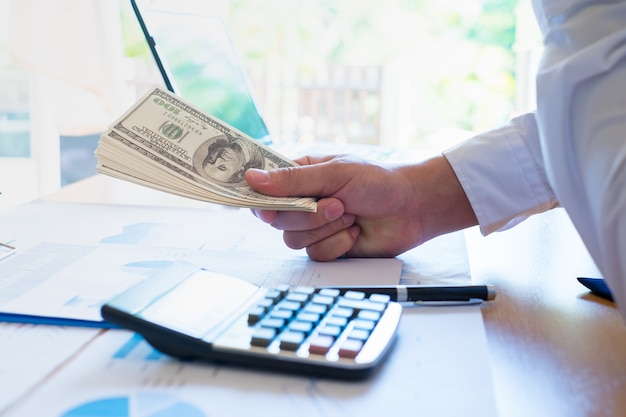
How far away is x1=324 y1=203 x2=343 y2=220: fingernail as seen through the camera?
2.29ft

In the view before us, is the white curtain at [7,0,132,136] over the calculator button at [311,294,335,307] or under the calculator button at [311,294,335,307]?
over

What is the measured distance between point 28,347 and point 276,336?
0.17 meters

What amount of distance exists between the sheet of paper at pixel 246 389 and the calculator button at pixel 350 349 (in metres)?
0.02

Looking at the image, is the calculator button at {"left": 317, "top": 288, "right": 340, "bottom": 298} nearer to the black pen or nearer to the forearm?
the black pen

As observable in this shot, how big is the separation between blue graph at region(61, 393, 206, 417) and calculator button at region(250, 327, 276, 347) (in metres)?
0.06

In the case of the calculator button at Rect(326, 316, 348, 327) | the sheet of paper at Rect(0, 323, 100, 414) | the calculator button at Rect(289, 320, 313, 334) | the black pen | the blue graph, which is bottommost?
the sheet of paper at Rect(0, 323, 100, 414)

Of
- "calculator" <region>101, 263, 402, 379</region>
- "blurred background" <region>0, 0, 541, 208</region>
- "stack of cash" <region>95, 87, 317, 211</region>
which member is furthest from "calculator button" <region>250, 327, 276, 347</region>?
"blurred background" <region>0, 0, 541, 208</region>

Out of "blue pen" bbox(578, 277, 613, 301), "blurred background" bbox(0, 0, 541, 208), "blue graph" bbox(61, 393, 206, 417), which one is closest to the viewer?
"blue graph" bbox(61, 393, 206, 417)

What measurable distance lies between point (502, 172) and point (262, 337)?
0.42 meters

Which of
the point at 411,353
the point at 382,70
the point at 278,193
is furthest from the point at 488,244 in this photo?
the point at 382,70

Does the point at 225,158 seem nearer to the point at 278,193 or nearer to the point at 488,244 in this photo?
the point at 278,193

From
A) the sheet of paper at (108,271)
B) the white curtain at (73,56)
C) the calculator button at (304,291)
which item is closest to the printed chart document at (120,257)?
the sheet of paper at (108,271)

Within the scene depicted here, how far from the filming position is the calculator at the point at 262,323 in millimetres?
416

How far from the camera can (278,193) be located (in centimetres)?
69
